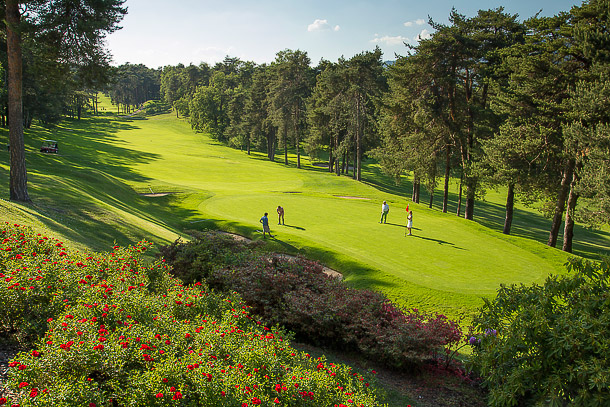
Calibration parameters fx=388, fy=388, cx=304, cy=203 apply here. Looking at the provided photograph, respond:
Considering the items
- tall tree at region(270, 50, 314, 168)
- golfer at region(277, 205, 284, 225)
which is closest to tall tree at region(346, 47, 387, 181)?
tall tree at region(270, 50, 314, 168)

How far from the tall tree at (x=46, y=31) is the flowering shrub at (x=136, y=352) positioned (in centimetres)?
1168

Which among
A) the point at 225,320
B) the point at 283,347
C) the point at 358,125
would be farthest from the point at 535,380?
the point at 358,125

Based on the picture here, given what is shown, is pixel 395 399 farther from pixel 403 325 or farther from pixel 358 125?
pixel 358 125

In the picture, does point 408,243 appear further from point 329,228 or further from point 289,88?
point 289,88

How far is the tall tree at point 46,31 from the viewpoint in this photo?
17.0 m

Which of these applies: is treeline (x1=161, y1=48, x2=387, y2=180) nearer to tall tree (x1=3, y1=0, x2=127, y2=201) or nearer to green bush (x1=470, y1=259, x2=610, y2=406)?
tall tree (x1=3, y1=0, x2=127, y2=201)

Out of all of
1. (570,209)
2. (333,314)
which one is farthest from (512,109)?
(333,314)

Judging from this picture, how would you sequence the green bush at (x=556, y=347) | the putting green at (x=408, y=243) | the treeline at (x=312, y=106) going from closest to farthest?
the green bush at (x=556, y=347) → the putting green at (x=408, y=243) → the treeline at (x=312, y=106)

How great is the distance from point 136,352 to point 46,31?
17.7m

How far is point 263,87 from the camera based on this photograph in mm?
79250

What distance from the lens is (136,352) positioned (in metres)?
5.80

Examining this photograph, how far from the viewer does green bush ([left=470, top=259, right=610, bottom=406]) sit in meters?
6.03

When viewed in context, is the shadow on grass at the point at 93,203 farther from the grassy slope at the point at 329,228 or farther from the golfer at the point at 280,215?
the golfer at the point at 280,215

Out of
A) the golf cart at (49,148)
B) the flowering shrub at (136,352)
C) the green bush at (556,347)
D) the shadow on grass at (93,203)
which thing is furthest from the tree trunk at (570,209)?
the golf cart at (49,148)
